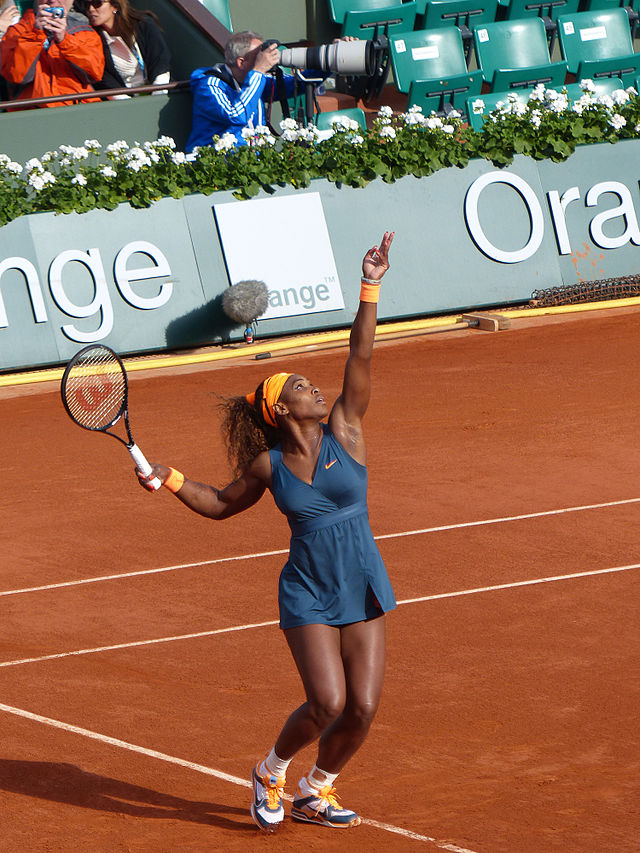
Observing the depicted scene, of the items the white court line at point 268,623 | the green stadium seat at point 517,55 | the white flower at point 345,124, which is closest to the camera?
the white court line at point 268,623

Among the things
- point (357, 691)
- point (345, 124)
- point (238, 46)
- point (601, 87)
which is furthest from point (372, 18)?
point (357, 691)

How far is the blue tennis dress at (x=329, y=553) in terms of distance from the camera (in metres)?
5.28

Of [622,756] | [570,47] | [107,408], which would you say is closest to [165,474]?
[107,408]

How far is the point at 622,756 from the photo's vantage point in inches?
234

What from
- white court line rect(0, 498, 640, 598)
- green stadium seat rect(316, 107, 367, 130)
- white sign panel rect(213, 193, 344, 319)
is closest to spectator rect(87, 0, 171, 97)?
green stadium seat rect(316, 107, 367, 130)

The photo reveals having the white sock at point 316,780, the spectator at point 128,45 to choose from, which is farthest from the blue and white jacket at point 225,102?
the white sock at point 316,780

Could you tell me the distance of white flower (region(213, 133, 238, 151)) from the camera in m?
15.5

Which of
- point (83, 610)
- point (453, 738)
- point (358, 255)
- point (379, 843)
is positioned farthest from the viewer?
point (358, 255)

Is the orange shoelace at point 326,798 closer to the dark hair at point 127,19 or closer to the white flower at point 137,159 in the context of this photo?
the white flower at point 137,159

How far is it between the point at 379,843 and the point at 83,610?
3535 millimetres

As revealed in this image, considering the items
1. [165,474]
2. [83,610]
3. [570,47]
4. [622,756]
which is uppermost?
[570,47]

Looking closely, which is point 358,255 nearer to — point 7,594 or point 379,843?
point 7,594

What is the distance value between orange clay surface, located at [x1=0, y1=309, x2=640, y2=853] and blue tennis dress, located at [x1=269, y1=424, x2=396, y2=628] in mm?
962

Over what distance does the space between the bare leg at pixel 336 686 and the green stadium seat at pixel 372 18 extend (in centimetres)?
1587
